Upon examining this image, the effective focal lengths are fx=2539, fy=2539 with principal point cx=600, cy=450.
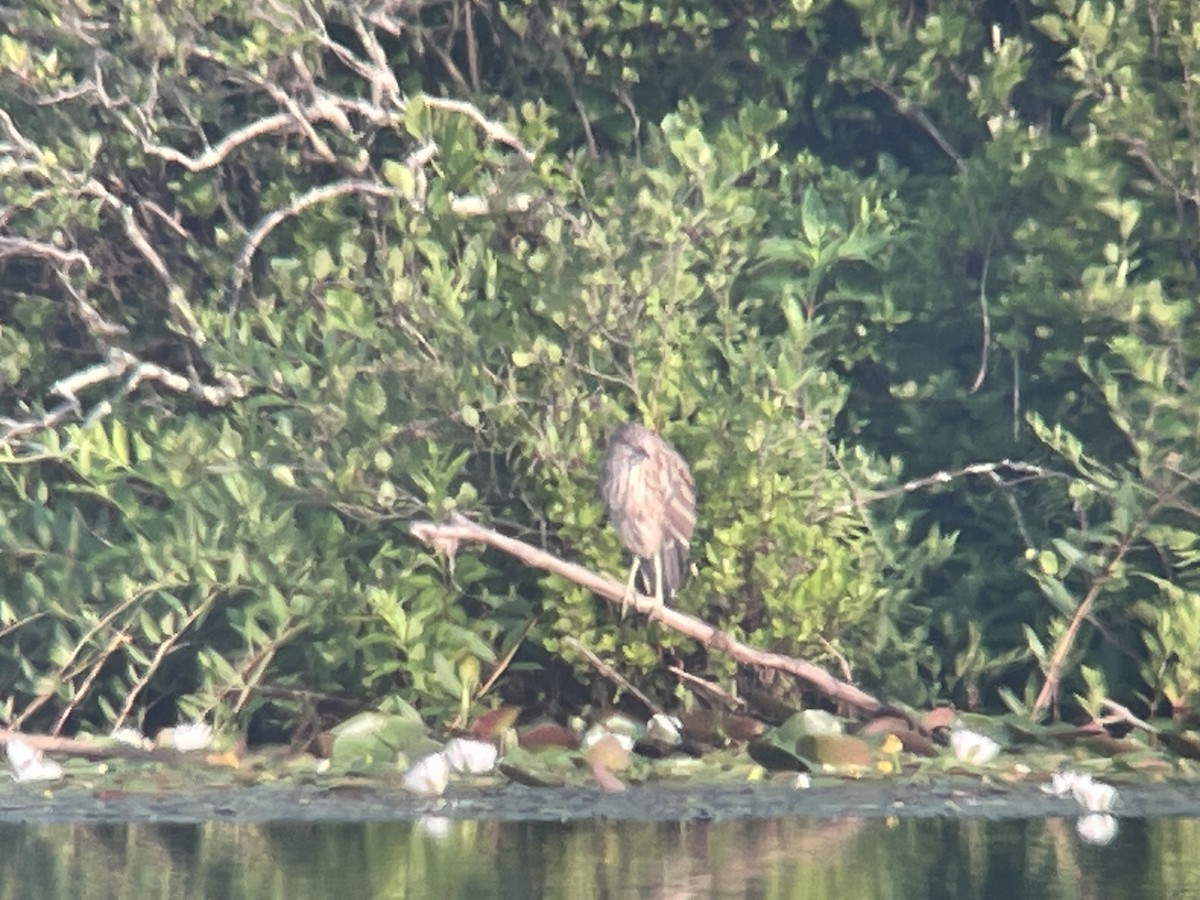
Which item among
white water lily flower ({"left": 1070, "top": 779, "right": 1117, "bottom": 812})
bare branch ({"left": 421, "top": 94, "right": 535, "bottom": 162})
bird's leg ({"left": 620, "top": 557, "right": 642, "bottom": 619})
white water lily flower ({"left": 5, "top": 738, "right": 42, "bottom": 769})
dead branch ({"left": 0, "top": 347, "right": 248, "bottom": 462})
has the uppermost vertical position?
bare branch ({"left": 421, "top": 94, "right": 535, "bottom": 162})

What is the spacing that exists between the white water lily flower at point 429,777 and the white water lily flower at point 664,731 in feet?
3.24

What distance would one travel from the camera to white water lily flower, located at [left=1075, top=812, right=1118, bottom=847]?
708 centimetres

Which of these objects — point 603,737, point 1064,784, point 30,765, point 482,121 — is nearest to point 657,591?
point 603,737

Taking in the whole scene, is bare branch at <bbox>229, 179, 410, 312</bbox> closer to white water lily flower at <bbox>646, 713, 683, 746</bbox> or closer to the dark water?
white water lily flower at <bbox>646, 713, 683, 746</bbox>

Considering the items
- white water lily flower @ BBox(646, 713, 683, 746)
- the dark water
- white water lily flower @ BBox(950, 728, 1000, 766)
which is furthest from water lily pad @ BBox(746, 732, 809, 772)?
the dark water

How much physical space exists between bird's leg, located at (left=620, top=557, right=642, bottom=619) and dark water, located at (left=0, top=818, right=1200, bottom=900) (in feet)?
3.92

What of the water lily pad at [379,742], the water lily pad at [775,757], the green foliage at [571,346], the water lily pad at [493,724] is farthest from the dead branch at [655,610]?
the water lily pad at [379,742]

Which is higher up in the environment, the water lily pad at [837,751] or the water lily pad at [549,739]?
the water lily pad at [549,739]

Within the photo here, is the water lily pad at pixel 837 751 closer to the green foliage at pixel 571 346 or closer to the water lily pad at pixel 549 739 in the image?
the green foliage at pixel 571 346

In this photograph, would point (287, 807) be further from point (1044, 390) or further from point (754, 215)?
point (1044, 390)

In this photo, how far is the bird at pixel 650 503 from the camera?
8391 mm

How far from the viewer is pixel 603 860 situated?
6777mm

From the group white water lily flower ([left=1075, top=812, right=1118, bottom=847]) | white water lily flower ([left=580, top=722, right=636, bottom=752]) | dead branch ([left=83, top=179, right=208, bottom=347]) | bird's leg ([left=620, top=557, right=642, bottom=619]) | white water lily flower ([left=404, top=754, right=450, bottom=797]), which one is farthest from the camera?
dead branch ([left=83, top=179, right=208, bottom=347])

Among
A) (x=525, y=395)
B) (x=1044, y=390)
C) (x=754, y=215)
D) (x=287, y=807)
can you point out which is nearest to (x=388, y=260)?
(x=525, y=395)
